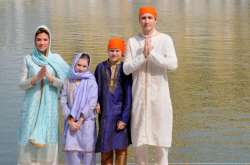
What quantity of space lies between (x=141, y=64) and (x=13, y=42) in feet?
49.5

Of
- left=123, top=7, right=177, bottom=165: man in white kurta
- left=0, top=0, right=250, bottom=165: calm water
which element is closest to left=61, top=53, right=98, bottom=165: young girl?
left=123, top=7, right=177, bottom=165: man in white kurta

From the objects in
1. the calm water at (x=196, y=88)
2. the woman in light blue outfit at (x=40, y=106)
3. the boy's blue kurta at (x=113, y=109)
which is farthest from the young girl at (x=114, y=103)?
the calm water at (x=196, y=88)

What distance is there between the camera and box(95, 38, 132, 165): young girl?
5785 millimetres

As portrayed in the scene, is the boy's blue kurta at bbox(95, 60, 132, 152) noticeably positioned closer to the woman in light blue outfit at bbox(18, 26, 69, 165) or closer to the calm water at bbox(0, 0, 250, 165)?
the woman in light blue outfit at bbox(18, 26, 69, 165)

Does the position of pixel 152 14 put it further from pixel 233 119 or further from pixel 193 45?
pixel 193 45

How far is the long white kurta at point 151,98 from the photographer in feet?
18.9

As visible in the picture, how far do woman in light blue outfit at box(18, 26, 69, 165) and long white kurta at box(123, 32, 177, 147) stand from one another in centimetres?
72

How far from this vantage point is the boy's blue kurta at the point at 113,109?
5.79m

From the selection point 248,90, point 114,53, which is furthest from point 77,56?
point 248,90

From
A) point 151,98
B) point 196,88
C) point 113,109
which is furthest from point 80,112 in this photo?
point 196,88

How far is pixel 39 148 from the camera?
5.78 m

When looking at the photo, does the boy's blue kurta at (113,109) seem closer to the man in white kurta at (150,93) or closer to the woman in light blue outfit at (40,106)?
the man in white kurta at (150,93)

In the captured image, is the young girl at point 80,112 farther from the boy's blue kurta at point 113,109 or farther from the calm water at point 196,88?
the calm water at point 196,88

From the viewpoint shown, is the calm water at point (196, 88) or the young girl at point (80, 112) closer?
the young girl at point (80, 112)
